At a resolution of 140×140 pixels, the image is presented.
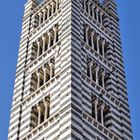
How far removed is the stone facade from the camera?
966 inches

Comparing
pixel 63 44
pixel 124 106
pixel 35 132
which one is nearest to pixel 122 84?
pixel 124 106

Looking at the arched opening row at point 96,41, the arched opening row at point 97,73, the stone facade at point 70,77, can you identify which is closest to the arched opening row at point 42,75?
the stone facade at point 70,77

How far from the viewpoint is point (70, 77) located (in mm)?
25281

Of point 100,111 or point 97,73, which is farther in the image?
point 97,73

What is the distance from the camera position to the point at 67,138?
2264 cm

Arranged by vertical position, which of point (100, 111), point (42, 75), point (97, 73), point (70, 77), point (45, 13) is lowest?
point (100, 111)

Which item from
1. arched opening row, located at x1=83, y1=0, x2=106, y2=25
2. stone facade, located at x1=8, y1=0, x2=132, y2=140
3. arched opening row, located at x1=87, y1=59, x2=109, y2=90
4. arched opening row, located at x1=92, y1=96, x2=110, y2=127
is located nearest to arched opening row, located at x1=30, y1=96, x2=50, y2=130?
stone facade, located at x1=8, y1=0, x2=132, y2=140

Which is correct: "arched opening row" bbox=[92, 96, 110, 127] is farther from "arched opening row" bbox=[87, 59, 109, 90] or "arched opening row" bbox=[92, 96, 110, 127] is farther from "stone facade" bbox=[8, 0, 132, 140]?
"arched opening row" bbox=[87, 59, 109, 90]

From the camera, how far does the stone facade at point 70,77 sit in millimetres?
24531

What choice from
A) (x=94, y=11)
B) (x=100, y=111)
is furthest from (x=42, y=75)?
(x=94, y=11)

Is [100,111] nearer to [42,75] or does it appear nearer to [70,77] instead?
[70,77]

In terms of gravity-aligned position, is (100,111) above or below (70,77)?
below

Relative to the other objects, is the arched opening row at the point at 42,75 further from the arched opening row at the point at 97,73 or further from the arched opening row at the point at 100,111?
the arched opening row at the point at 100,111

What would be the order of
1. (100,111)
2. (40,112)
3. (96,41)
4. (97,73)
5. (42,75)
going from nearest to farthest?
1. (40,112)
2. (100,111)
3. (97,73)
4. (42,75)
5. (96,41)
